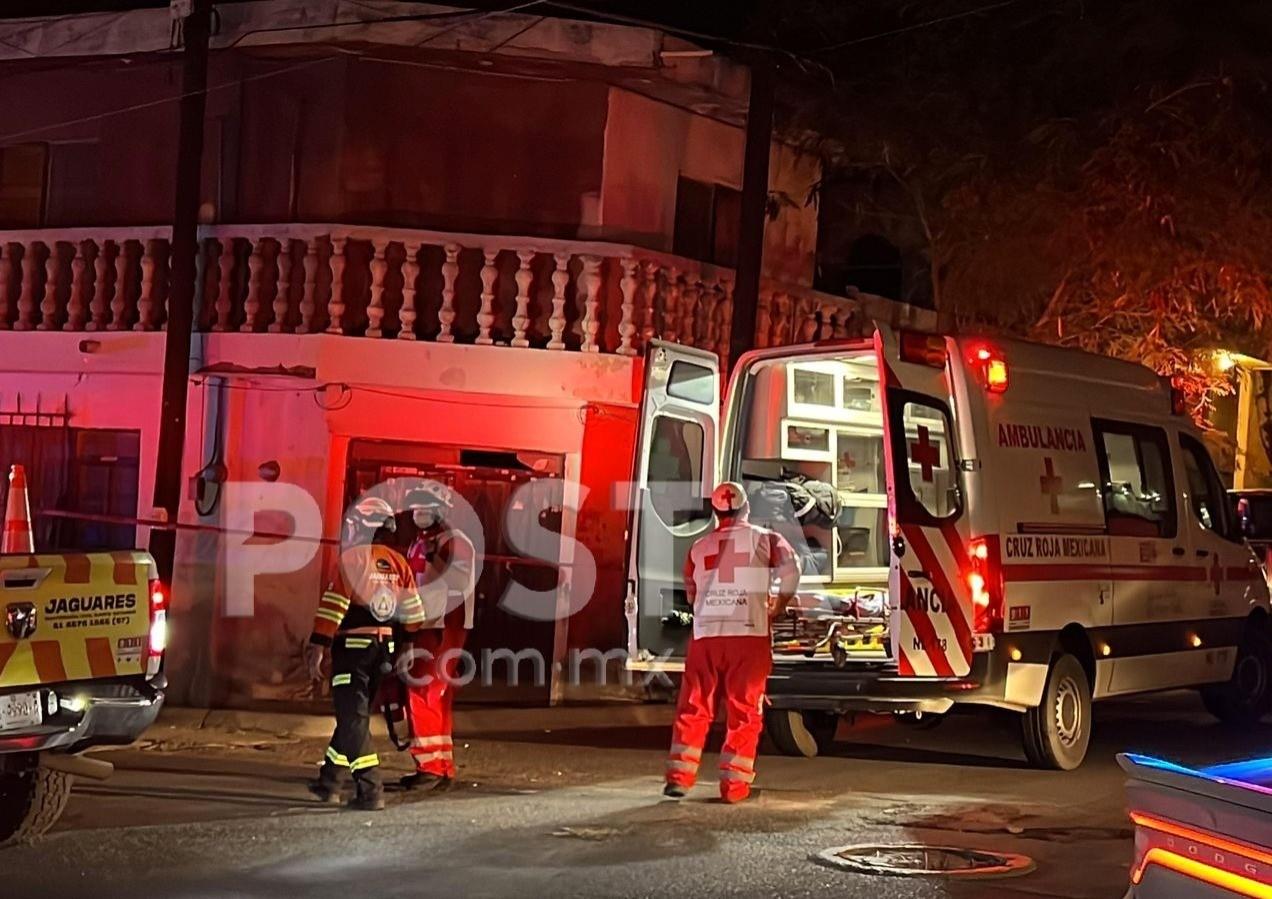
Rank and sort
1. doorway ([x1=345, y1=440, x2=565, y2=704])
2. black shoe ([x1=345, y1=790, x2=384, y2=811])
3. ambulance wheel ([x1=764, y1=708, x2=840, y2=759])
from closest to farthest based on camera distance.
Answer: black shoe ([x1=345, y1=790, x2=384, y2=811]) < ambulance wheel ([x1=764, y1=708, x2=840, y2=759]) < doorway ([x1=345, y1=440, x2=565, y2=704])

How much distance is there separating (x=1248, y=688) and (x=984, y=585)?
12.8 ft

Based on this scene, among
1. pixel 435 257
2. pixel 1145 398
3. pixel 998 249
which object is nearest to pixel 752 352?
pixel 1145 398

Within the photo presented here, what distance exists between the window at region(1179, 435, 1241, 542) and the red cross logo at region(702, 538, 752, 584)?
3.94 meters

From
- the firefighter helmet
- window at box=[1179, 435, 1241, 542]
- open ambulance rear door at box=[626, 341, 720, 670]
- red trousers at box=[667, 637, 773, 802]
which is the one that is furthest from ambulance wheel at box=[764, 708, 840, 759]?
window at box=[1179, 435, 1241, 542]

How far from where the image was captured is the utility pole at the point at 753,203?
12.6 meters

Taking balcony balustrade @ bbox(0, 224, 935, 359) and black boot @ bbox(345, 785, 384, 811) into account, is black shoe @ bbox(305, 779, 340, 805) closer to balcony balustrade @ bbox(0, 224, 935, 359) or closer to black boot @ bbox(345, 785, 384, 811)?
black boot @ bbox(345, 785, 384, 811)

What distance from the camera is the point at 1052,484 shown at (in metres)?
9.77

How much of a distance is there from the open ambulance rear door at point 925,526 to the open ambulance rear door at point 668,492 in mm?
1448

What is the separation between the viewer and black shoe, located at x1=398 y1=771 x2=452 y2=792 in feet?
29.4

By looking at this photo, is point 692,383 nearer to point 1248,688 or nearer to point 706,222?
point 1248,688

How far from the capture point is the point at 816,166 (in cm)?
1614

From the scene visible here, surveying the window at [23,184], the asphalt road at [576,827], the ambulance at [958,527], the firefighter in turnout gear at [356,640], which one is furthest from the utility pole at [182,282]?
the firefighter in turnout gear at [356,640]

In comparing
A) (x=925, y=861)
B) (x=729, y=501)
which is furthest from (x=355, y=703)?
(x=925, y=861)

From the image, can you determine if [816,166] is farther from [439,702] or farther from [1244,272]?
[439,702]
